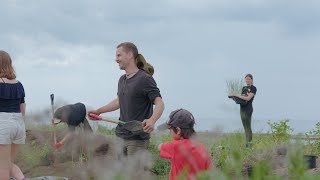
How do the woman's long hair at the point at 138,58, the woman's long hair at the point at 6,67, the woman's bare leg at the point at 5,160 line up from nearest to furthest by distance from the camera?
the woman's long hair at the point at 138,58
the woman's long hair at the point at 6,67
the woman's bare leg at the point at 5,160

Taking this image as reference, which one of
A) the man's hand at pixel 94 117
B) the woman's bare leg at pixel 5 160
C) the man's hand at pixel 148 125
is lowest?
the woman's bare leg at pixel 5 160

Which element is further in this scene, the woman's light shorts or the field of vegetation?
the woman's light shorts

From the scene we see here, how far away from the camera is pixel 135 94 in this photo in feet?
20.7

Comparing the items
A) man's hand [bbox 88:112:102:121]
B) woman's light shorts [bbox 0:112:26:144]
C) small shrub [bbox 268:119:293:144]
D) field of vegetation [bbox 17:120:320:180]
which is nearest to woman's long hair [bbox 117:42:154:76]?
man's hand [bbox 88:112:102:121]

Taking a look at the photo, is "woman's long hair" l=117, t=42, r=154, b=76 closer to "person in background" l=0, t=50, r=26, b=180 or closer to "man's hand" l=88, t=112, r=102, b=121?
"man's hand" l=88, t=112, r=102, b=121

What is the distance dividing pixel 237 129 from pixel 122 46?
4743mm

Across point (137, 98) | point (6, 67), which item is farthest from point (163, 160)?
point (137, 98)

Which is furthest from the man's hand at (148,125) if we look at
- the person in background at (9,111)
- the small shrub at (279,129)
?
the small shrub at (279,129)

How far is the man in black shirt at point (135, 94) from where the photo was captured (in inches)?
248

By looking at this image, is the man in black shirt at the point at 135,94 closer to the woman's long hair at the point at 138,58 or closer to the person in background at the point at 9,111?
the woman's long hair at the point at 138,58

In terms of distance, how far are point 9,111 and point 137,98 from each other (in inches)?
58.8

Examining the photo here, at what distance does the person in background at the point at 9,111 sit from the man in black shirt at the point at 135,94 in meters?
1.19

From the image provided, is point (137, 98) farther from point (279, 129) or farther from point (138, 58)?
point (279, 129)

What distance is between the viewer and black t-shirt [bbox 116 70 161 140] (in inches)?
248
